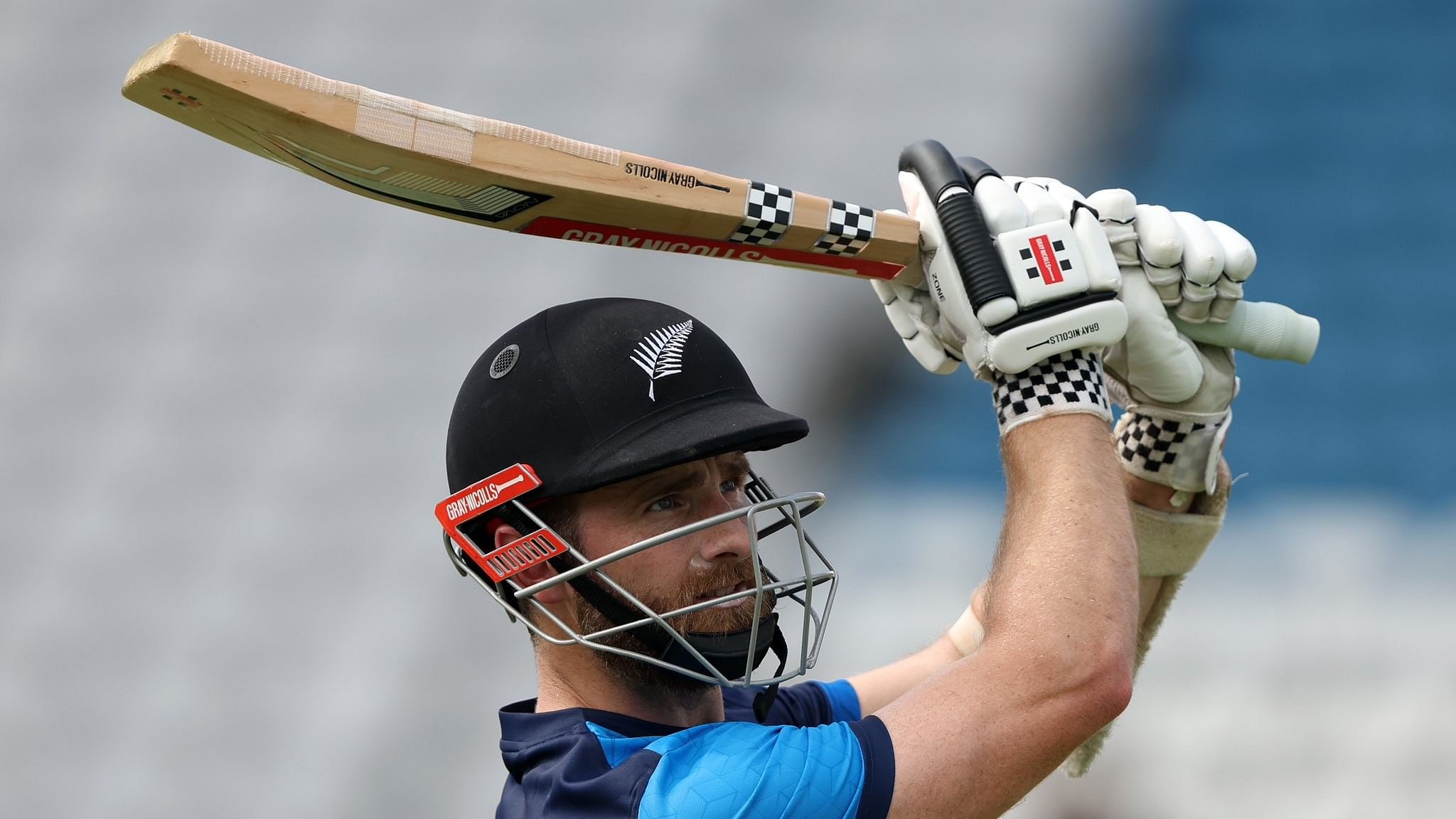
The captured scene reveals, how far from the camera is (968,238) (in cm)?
179

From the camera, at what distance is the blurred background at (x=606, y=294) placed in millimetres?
4961

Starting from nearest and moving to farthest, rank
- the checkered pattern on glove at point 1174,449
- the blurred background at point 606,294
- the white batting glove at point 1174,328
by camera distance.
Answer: the white batting glove at point 1174,328 < the checkered pattern on glove at point 1174,449 < the blurred background at point 606,294

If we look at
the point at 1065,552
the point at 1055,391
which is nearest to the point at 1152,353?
the point at 1055,391

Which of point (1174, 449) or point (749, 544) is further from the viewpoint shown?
point (1174, 449)

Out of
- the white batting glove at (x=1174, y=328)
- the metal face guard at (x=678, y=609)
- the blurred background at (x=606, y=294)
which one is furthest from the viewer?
the blurred background at (x=606, y=294)

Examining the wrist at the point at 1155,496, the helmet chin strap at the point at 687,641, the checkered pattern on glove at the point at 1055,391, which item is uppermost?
the checkered pattern on glove at the point at 1055,391

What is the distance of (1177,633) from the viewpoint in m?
4.97

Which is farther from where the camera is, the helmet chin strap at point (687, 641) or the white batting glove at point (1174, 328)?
the white batting glove at point (1174, 328)

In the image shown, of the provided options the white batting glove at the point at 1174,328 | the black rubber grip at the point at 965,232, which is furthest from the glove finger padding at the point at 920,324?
the white batting glove at the point at 1174,328

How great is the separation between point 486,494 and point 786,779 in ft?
1.71

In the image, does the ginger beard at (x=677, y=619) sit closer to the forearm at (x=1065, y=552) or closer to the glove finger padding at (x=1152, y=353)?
the forearm at (x=1065, y=552)

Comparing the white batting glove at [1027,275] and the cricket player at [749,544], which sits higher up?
the white batting glove at [1027,275]

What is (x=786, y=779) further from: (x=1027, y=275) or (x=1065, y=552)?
(x=1027, y=275)

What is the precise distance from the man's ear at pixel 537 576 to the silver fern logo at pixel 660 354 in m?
0.26
